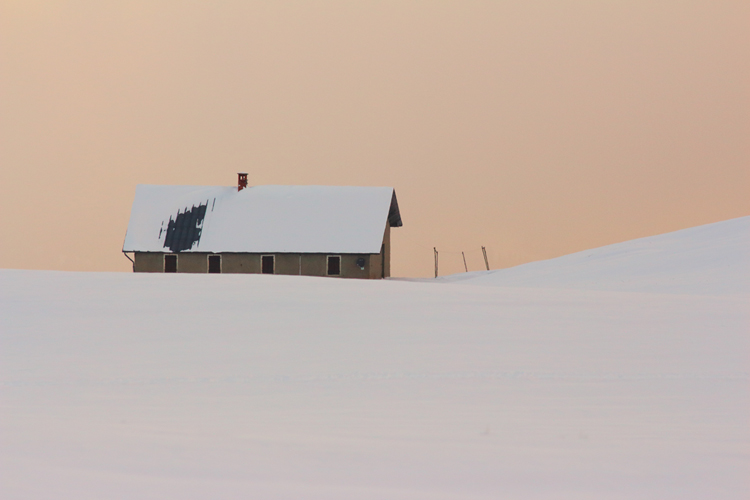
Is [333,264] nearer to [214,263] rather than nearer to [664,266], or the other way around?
[214,263]

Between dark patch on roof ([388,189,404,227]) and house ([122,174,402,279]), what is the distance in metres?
0.42

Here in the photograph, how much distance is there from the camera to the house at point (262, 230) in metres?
35.9

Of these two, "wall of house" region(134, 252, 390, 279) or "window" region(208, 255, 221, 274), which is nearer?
"wall of house" region(134, 252, 390, 279)

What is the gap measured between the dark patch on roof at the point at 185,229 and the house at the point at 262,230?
46 mm

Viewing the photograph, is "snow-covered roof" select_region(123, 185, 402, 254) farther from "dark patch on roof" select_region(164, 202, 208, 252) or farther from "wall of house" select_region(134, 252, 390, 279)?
"wall of house" select_region(134, 252, 390, 279)

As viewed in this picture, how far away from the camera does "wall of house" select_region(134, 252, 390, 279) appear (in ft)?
117

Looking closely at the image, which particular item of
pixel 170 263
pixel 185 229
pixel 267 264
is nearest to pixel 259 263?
pixel 267 264

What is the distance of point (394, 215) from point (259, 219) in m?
7.87

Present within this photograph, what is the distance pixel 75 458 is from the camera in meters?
5.31

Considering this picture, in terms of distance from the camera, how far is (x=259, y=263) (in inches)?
1428

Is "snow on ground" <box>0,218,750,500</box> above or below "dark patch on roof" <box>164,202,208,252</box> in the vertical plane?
below

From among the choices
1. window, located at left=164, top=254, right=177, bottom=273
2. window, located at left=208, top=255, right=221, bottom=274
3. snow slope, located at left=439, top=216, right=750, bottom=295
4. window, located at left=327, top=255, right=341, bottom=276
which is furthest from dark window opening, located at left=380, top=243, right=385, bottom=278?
window, located at left=164, top=254, right=177, bottom=273

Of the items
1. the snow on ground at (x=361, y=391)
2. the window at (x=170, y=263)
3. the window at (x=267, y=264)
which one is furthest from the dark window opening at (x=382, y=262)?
the snow on ground at (x=361, y=391)

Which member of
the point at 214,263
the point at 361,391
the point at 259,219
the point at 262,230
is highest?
the point at 259,219
